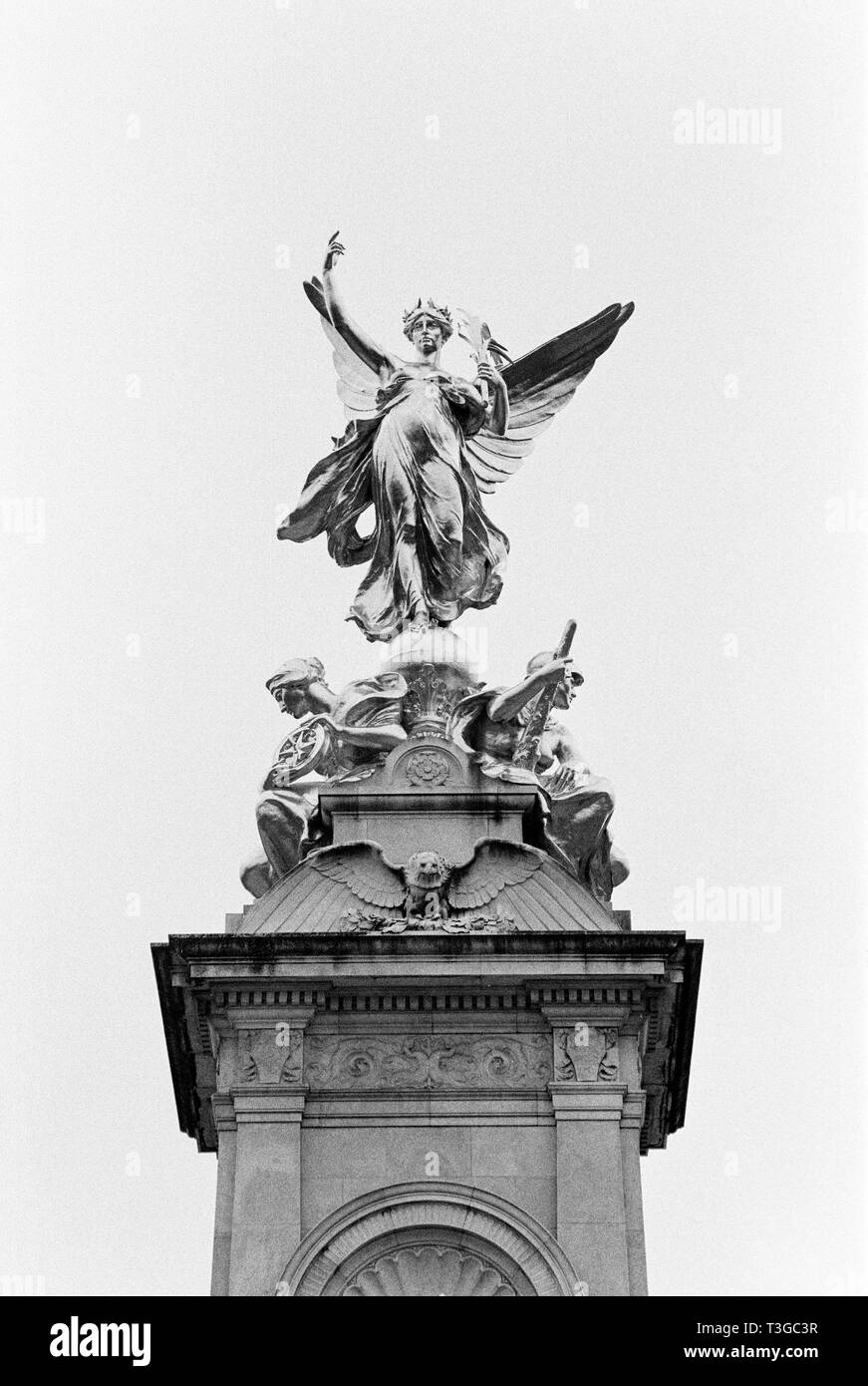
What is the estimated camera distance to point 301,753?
38.9 m

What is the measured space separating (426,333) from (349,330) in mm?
886

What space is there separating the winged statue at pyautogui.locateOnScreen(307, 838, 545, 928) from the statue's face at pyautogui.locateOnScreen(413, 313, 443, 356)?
6.59 meters

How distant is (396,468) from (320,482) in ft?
3.14

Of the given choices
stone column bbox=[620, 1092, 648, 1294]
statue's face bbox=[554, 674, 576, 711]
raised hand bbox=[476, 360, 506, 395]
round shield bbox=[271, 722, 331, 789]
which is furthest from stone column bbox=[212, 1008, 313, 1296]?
raised hand bbox=[476, 360, 506, 395]

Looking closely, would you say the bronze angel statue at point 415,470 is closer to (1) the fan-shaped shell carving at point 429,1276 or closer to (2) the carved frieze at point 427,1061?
(2) the carved frieze at point 427,1061

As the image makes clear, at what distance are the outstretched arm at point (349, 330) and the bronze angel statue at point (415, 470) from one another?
11 mm

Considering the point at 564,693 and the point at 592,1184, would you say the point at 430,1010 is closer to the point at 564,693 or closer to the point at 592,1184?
the point at 592,1184

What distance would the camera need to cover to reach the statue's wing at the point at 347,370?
41.6 metres

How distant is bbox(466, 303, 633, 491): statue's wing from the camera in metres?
42.3

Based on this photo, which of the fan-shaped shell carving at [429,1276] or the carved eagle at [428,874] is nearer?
the fan-shaped shell carving at [429,1276]

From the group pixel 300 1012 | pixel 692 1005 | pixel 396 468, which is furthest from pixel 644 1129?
pixel 396 468

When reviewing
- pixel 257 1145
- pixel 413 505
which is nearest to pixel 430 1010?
pixel 257 1145

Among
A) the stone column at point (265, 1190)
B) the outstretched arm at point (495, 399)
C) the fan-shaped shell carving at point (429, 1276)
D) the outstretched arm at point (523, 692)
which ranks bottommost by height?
the fan-shaped shell carving at point (429, 1276)

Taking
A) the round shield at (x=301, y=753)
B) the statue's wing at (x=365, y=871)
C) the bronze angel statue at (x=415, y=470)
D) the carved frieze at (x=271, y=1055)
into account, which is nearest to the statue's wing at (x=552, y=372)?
the bronze angel statue at (x=415, y=470)
